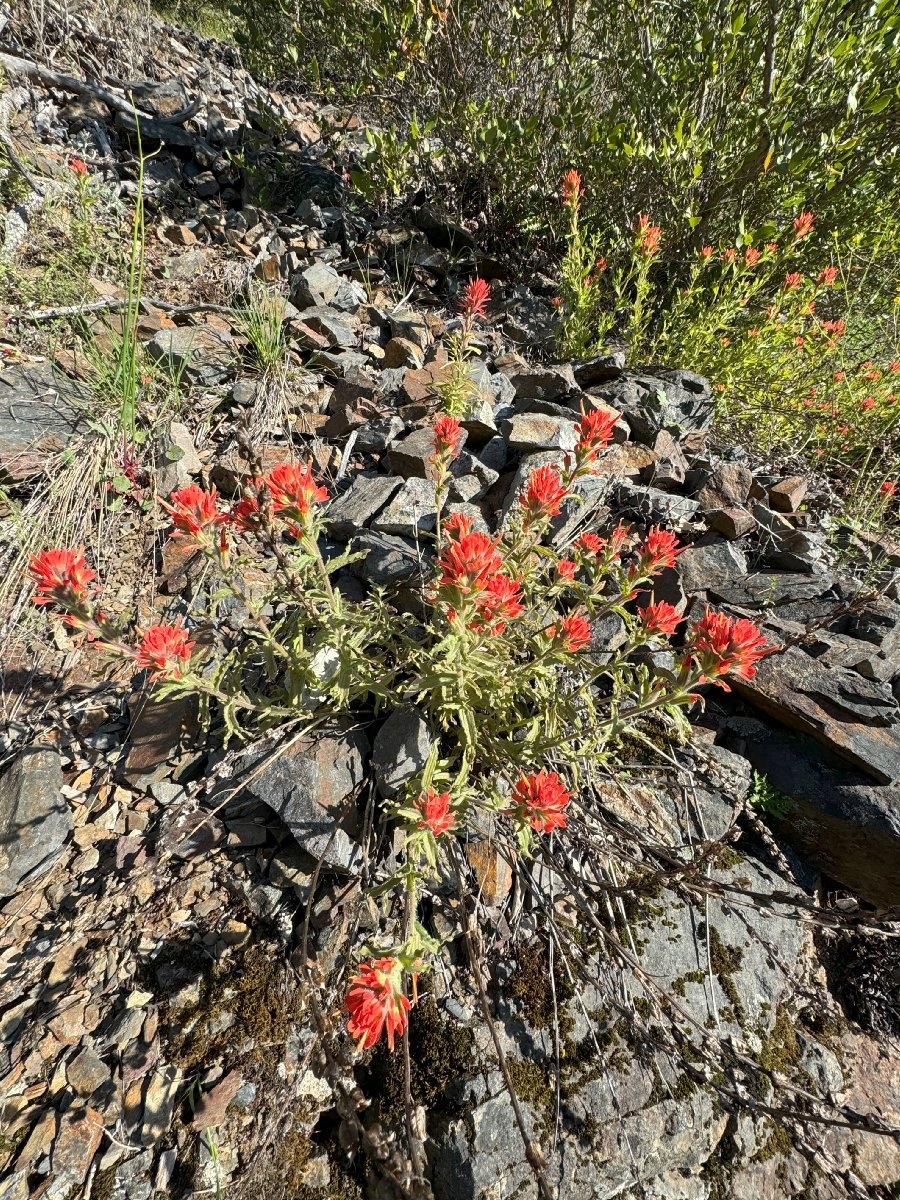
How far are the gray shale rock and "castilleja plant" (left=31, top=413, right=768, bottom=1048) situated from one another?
1.62 ft

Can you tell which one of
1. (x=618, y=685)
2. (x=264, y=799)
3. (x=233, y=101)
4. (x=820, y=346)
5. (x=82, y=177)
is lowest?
(x=264, y=799)

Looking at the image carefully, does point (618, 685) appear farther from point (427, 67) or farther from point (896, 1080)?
point (427, 67)

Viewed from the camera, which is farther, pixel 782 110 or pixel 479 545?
pixel 782 110

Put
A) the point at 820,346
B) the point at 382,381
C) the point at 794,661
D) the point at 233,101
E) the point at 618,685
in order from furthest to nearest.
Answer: the point at 233,101 < the point at 820,346 < the point at 382,381 < the point at 794,661 < the point at 618,685

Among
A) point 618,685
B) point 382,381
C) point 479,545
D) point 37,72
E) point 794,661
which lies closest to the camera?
point 479,545

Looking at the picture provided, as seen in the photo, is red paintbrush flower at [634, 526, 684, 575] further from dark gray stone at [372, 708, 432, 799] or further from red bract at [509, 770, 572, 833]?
dark gray stone at [372, 708, 432, 799]

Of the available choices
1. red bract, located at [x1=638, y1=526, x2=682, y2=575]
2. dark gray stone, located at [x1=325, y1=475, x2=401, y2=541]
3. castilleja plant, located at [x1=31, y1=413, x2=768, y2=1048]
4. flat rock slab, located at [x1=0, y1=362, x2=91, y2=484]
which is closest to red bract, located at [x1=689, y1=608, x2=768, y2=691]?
castilleja plant, located at [x1=31, y1=413, x2=768, y2=1048]

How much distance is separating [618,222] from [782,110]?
120 cm

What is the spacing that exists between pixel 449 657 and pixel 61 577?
3.58 feet

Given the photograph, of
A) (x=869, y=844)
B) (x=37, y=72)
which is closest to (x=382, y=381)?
(x=869, y=844)

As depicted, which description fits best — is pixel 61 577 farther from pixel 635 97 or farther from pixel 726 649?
pixel 635 97

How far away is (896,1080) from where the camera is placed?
192cm

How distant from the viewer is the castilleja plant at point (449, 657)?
4.95 feet

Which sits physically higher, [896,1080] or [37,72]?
[37,72]
